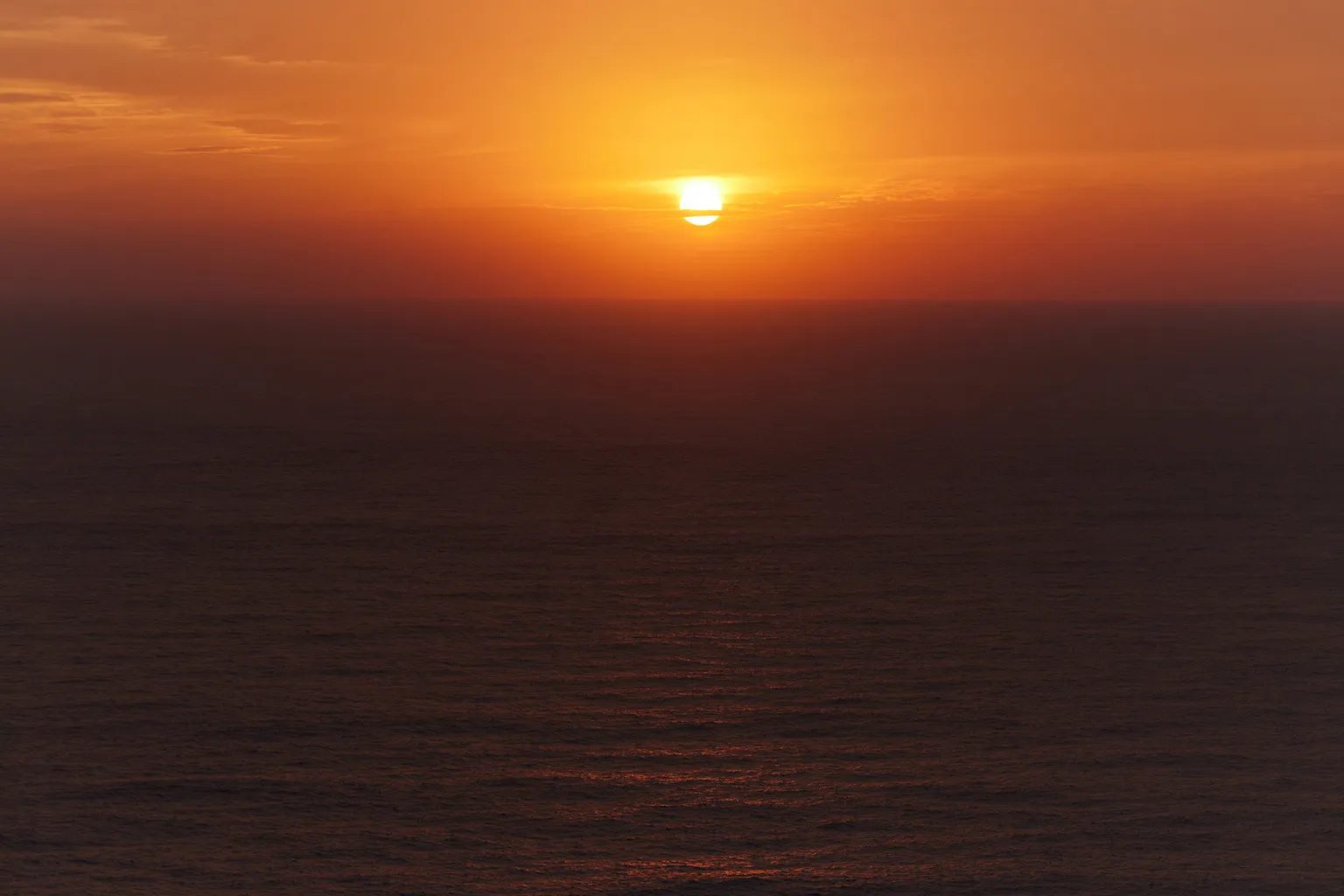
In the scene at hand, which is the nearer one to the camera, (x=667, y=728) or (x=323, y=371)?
(x=667, y=728)

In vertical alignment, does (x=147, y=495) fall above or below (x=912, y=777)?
above

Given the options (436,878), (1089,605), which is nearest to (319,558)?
(436,878)

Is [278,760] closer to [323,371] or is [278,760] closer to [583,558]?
[583,558]

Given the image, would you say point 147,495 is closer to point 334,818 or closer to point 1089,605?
point 334,818

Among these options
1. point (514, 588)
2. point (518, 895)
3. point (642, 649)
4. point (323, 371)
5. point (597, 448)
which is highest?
point (323, 371)

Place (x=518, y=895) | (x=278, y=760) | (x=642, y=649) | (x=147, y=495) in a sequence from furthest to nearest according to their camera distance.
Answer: (x=147, y=495) < (x=642, y=649) < (x=278, y=760) < (x=518, y=895)

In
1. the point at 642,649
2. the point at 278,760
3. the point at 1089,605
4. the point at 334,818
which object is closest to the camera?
the point at 334,818
